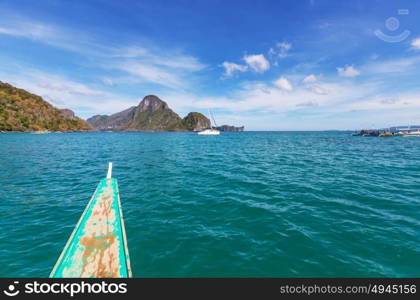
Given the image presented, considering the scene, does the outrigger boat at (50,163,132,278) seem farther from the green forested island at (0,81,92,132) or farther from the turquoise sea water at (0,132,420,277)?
the green forested island at (0,81,92,132)

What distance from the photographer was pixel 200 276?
221 inches

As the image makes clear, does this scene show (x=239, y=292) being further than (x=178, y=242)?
No

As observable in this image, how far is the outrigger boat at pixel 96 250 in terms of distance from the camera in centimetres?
462

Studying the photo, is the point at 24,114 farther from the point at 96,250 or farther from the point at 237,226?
the point at 237,226

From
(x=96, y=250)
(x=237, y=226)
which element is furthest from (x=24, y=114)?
(x=237, y=226)

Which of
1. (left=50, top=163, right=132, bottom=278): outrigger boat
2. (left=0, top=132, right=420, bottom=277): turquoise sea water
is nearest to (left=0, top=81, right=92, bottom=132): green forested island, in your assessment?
(left=0, top=132, right=420, bottom=277): turquoise sea water

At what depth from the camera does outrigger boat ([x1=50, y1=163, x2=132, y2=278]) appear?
4625 mm

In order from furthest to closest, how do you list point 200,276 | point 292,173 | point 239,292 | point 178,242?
point 292,173 < point 178,242 < point 200,276 < point 239,292

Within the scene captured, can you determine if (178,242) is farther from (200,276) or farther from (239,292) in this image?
(239,292)

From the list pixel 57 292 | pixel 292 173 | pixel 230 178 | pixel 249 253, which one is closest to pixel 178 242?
pixel 249 253

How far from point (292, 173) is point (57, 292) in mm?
20539

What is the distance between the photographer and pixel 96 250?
5.49 meters

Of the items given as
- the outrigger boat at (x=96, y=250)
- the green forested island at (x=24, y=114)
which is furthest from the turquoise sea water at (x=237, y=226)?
the green forested island at (x=24, y=114)

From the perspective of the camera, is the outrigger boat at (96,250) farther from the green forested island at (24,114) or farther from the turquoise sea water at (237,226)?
the green forested island at (24,114)
